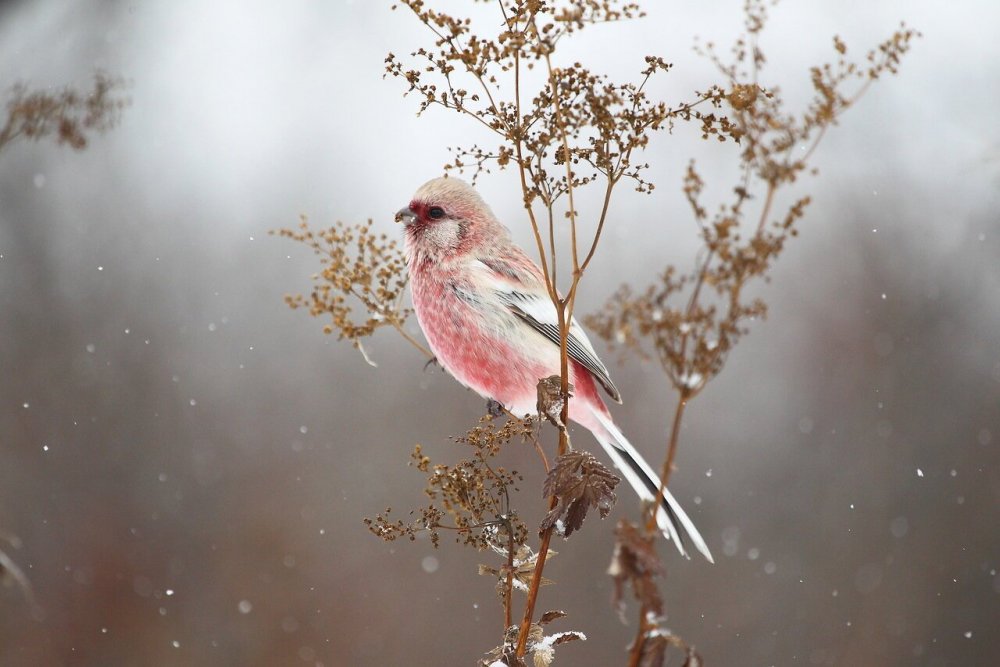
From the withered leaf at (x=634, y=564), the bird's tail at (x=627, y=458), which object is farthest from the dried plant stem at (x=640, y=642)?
the bird's tail at (x=627, y=458)

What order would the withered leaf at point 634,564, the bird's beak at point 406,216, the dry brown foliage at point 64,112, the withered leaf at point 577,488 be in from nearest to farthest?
the withered leaf at point 634,564 < the withered leaf at point 577,488 < the bird's beak at point 406,216 < the dry brown foliage at point 64,112

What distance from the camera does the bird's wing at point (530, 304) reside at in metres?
0.82

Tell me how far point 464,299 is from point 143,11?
7.43ft

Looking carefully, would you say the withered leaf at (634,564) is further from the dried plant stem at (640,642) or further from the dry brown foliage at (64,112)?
the dry brown foliage at (64,112)

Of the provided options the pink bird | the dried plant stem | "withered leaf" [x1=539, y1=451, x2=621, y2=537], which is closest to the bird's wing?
the pink bird

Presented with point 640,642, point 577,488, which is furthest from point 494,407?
point 640,642

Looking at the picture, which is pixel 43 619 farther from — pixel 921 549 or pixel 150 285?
pixel 921 549

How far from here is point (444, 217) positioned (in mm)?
824

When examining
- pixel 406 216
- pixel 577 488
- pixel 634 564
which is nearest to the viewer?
pixel 634 564

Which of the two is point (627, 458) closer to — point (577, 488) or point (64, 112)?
point (577, 488)

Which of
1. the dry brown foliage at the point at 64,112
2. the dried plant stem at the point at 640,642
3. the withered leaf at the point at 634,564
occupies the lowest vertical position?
the dried plant stem at the point at 640,642

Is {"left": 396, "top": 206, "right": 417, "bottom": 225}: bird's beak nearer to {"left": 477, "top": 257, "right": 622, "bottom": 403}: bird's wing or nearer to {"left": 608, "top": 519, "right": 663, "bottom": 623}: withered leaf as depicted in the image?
{"left": 477, "top": 257, "right": 622, "bottom": 403}: bird's wing

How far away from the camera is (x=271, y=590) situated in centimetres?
270

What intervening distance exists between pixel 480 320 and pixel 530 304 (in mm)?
47
